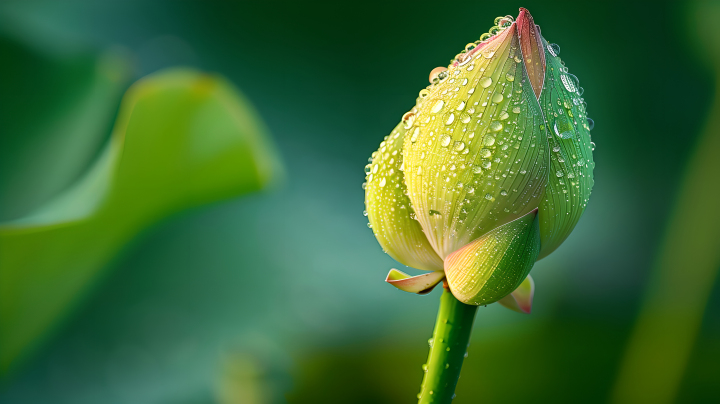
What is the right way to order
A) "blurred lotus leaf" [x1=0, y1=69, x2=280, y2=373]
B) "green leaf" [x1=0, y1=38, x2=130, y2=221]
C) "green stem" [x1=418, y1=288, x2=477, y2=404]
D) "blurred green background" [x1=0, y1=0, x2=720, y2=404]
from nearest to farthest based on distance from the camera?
"green stem" [x1=418, y1=288, x2=477, y2=404], "blurred lotus leaf" [x1=0, y1=69, x2=280, y2=373], "blurred green background" [x1=0, y1=0, x2=720, y2=404], "green leaf" [x1=0, y1=38, x2=130, y2=221]

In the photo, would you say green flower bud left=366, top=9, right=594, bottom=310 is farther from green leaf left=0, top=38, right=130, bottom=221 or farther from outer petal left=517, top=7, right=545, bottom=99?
green leaf left=0, top=38, right=130, bottom=221

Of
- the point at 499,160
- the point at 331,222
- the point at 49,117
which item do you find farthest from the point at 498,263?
the point at 49,117

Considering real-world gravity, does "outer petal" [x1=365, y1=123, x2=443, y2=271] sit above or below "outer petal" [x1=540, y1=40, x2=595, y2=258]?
below

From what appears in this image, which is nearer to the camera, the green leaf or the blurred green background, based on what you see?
the blurred green background

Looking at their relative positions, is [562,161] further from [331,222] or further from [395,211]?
[331,222]

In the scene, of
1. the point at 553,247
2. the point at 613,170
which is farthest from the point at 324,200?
the point at 553,247

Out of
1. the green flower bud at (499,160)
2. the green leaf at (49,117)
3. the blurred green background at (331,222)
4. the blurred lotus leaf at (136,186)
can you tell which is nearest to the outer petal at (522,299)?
the green flower bud at (499,160)

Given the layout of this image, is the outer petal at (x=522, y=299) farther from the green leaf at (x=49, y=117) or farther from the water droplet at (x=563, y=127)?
the green leaf at (x=49, y=117)

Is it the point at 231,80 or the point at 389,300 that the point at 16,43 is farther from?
the point at 389,300

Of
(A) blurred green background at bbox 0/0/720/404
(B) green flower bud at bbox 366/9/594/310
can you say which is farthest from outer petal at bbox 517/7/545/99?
(A) blurred green background at bbox 0/0/720/404
